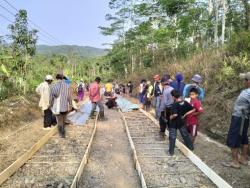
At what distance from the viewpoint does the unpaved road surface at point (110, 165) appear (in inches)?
274

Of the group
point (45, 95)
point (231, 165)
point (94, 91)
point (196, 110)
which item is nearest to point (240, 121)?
point (231, 165)

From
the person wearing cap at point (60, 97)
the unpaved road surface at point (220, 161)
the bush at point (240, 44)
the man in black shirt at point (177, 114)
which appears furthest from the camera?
the bush at point (240, 44)

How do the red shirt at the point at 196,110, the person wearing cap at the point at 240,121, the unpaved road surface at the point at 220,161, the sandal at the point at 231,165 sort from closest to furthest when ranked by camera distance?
the unpaved road surface at the point at 220,161 → the person wearing cap at the point at 240,121 → the sandal at the point at 231,165 → the red shirt at the point at 196,110

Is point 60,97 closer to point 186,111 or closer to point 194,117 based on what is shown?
point 186,111

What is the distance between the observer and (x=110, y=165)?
26.7 ft

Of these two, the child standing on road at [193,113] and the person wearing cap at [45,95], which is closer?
the child standing on road at [193,113]

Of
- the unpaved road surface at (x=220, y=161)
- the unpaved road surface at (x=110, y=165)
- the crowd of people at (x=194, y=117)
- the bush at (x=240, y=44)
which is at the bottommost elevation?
the unpaved road surface at (x=110, y=165)

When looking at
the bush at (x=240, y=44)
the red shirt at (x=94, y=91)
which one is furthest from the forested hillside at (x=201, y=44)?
the red shirt at (x=94, y=91)

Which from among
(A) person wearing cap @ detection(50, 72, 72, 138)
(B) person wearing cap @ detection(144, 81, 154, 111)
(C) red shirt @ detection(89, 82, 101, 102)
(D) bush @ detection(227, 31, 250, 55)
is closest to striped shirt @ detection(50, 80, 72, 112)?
(A) person wearing cap @ detection(50, 72, 72, 138)

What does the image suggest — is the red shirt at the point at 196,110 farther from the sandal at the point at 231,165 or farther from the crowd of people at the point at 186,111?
the sandal at the point at 231,165

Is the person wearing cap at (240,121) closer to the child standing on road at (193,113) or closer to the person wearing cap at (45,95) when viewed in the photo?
the child standing on road at (193,113)

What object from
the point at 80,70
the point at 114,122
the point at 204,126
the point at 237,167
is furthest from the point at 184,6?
the point at 80,70

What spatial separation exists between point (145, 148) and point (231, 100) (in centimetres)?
355

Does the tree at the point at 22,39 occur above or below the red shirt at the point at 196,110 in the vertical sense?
above
